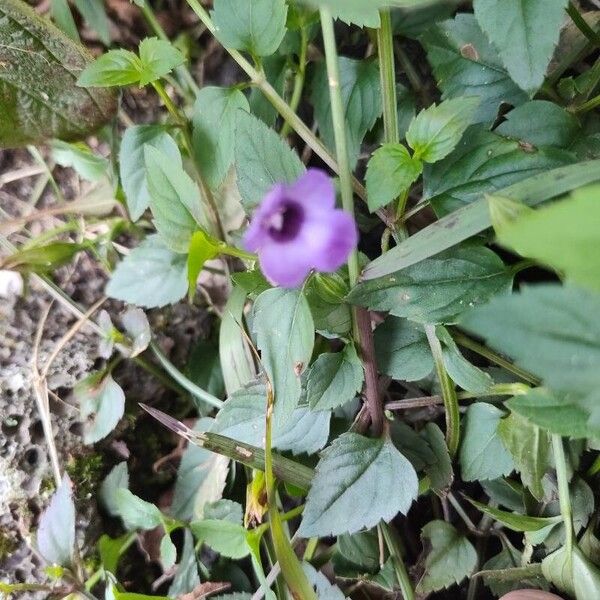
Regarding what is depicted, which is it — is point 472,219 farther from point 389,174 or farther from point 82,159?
point 82,159

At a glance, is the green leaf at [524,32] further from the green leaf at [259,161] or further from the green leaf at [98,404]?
the green leaf at [98,404]

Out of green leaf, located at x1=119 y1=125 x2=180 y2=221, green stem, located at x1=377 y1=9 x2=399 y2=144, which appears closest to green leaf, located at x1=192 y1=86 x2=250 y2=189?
green leaf, located at x1=119 y1=125 x2=180 y2=221

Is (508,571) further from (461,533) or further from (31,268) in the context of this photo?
(31,268)

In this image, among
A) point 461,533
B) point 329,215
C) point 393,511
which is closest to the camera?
point 329,215

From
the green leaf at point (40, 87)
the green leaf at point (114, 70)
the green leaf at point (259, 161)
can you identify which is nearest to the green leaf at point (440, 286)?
the green leaf at point (259, 161)

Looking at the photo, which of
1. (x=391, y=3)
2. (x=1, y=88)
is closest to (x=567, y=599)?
(x=391, y=3)

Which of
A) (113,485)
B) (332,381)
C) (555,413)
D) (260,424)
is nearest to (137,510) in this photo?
(113,485)
